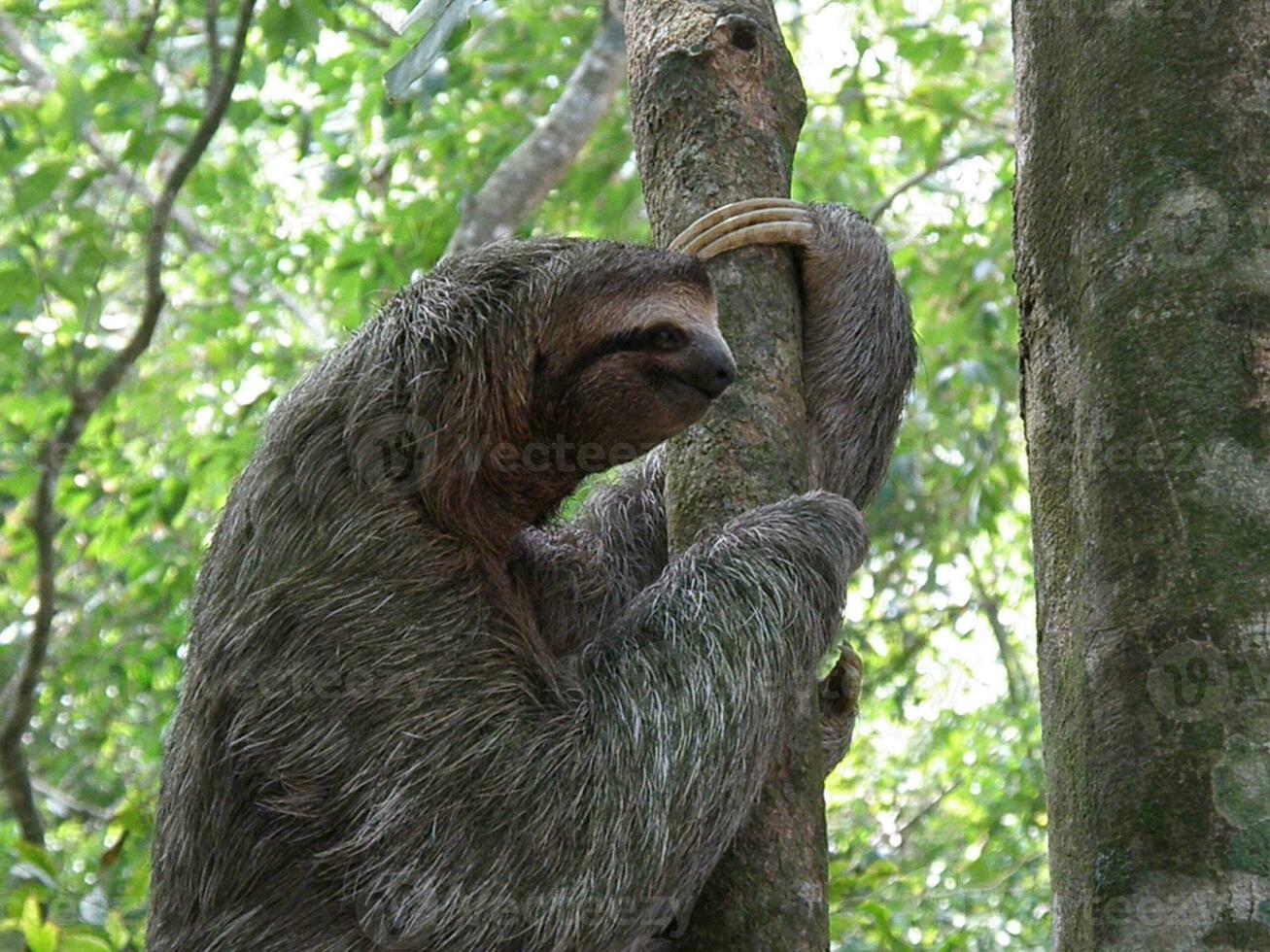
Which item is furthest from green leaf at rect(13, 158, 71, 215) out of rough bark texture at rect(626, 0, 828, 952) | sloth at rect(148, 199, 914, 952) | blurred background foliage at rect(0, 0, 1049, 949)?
rough bark texture at rect(626, 0, 828, 952)

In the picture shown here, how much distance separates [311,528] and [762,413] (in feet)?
5.13

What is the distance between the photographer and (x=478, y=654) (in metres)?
4.66

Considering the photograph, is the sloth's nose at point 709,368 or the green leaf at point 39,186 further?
the green leaf at point 39,186

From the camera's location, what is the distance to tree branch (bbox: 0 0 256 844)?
395 inches

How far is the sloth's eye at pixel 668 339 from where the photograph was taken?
4.53m

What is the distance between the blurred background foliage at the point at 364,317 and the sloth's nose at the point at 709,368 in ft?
21.6

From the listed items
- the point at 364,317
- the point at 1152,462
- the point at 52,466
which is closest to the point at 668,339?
the point at 1152,462

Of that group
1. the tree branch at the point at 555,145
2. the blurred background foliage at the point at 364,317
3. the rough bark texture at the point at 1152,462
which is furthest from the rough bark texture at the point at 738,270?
the tree branch at the point at 555,145

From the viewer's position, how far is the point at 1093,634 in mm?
3312

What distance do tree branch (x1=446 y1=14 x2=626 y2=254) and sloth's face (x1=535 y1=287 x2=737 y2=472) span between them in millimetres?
7896

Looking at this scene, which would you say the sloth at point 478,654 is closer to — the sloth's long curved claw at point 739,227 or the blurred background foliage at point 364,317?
the sloth's long curved claw at point 739,227

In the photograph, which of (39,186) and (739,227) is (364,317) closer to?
(39,186)

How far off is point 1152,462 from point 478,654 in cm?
231

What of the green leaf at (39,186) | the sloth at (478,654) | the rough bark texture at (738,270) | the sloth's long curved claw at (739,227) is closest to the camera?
the rough bark texture at (738,270)
